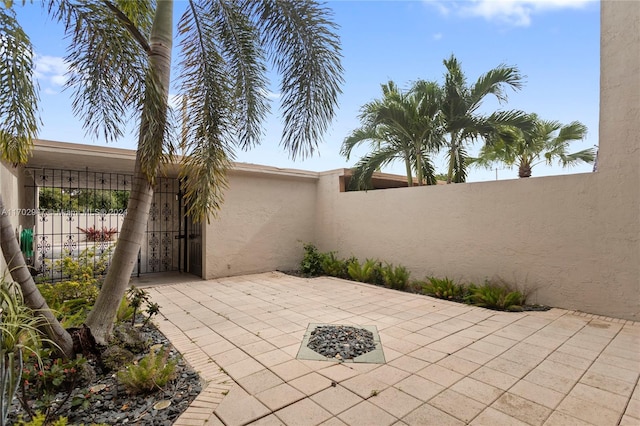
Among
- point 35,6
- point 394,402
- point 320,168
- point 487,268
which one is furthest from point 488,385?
point 320,168

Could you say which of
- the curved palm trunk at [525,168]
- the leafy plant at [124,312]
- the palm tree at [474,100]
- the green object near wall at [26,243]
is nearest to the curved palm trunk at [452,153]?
the palm tree at [474,100]

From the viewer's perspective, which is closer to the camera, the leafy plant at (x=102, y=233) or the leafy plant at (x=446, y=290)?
the leafy plant at (x=446, y=290)

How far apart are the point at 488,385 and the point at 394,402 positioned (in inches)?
41.1

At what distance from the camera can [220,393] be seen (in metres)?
3.05

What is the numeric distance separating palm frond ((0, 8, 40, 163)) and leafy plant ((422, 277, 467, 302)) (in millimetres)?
7175

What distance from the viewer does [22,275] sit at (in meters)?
3.10

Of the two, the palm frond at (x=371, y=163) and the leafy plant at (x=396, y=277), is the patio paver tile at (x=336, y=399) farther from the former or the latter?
the palm frond at (x=371, y=163)

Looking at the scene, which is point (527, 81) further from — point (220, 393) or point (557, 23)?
point (220, 393)

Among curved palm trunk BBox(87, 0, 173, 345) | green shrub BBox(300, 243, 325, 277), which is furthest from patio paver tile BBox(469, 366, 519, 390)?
green shrub BBox(300, 243, 325, 277)

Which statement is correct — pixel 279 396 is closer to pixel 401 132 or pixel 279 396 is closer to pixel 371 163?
pixel 371 163

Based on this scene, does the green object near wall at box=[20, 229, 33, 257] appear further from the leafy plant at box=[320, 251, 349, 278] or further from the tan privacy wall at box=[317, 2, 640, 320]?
the tan privacy wall at box=[317, 2, 640, 320]

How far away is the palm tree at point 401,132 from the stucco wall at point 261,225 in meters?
2.18

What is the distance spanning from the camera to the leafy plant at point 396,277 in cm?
780

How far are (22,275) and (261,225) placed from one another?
6849mm
